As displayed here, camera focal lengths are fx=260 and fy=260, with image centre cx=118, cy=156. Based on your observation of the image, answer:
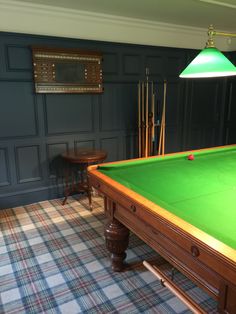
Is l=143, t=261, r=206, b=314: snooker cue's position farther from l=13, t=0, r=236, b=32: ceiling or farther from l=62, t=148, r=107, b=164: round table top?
l=13, t=0, r=236, b=32: ceiling

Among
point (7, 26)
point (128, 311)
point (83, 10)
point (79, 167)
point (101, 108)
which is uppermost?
point (83, 10)

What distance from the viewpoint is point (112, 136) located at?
392 cm

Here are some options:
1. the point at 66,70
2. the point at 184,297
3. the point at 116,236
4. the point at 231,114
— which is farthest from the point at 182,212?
the point at 231,114

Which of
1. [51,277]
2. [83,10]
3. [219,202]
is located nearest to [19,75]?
[83,10]

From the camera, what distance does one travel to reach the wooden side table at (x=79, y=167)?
3.13 meters

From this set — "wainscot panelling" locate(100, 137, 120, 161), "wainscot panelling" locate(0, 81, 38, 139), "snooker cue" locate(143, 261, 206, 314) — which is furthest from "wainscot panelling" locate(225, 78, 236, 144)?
"snooker cue" locate(143, 261, 206, 314)

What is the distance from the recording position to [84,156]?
3.17 metres

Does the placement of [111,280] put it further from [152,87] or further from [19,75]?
[152,87]

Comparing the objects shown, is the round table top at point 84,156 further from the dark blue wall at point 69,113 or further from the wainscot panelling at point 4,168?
the wainscot panelling at point 4,168

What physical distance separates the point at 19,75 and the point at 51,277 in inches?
91.1

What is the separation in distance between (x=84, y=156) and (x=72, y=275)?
1459 mm

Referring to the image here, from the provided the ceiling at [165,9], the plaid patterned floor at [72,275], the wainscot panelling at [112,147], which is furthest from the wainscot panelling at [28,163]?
the ceiling at [165,9]

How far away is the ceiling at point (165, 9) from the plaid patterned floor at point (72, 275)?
8.29 ft

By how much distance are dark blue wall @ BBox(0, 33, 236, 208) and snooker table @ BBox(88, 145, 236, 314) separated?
1.62 metres
